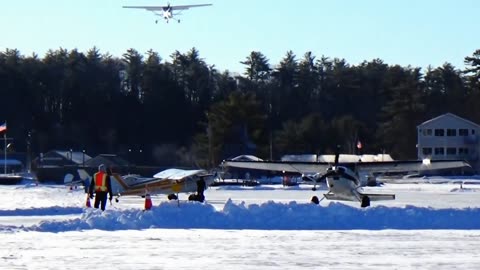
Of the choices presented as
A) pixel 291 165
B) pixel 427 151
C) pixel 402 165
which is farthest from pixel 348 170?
pixel 427 151

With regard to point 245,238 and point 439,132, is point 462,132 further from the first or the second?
point 245,238

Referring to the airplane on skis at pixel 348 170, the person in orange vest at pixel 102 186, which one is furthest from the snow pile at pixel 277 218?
the airplane on skis at pixel 348 170

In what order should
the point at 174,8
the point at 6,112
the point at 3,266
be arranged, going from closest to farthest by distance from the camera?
the point at 3,266 → the point at 174,8 → the point at 6,112

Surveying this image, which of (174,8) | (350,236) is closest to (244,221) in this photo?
(350,236)

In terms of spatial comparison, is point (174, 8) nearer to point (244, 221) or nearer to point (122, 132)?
point (244, 221)

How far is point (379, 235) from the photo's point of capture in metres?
19.2

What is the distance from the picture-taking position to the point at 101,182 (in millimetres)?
25688

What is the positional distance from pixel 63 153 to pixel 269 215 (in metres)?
76.8

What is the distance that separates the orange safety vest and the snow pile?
2824mm

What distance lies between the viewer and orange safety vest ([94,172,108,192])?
84.0 feet

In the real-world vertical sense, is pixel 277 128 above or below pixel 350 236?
above

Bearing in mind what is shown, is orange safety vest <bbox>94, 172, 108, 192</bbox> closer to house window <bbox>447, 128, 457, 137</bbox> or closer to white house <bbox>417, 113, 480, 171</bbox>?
white house <bbox>417, 113, 480, 171</bbox>

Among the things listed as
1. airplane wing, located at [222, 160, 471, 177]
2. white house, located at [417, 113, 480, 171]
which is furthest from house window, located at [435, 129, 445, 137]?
airplane wing, located at [222, 160, 471, 177]

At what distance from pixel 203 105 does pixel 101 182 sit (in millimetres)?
87558
